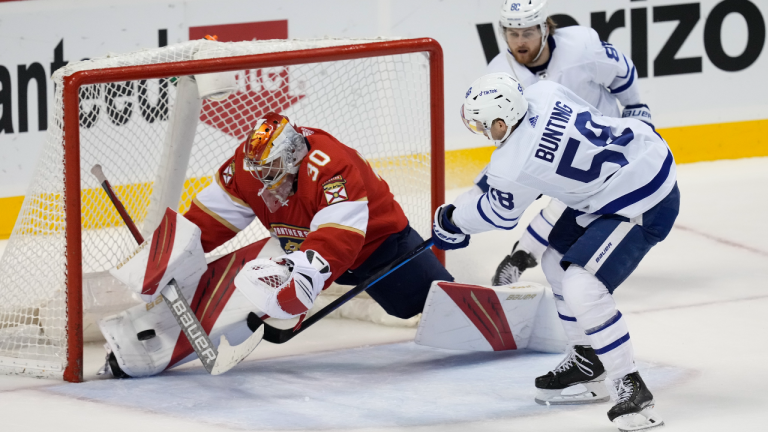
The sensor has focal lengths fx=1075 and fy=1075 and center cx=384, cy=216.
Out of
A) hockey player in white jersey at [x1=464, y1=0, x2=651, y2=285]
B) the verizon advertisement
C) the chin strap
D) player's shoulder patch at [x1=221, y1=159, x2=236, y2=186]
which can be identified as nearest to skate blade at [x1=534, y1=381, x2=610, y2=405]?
hockey player in white jersey at [x1=464, y1=0, x2=651, y2=285]

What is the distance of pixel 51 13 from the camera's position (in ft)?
15.5

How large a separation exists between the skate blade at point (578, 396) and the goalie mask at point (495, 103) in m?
0.73

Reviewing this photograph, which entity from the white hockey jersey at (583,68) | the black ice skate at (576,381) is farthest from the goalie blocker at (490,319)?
the white hockey jersey at (583,68)

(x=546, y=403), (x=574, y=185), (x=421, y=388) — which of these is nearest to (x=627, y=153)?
(x=574, y=185)

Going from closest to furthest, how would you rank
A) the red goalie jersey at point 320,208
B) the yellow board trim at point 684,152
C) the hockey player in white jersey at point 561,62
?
the red goalie jersey at point 320,208
the hockey player in white jersey at point 561,62
the yellow board trim at point 684,152

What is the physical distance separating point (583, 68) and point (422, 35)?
5.60ft

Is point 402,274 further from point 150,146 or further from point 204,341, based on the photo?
point 150,146

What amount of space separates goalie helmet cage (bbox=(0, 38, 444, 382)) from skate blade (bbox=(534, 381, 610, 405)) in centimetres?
92

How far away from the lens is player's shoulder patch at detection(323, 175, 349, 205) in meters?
2.91

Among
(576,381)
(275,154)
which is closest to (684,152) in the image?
(576,381)

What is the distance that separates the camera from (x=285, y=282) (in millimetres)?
2836

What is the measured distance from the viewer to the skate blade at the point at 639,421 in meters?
2.60

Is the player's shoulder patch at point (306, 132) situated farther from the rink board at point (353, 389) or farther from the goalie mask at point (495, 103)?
the rink board at point (353, 389)

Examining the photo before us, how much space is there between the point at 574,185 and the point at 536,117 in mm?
188
